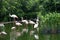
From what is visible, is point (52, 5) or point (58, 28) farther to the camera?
point (52, 5)

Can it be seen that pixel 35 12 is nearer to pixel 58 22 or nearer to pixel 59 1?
pixel 59 1

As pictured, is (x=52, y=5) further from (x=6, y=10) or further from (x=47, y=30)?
(x=47, y=30)

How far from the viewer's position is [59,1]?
26.1m

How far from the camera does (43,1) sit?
27.9 m

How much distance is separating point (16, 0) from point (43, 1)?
9.52 ft

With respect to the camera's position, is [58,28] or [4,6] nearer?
[58,28]

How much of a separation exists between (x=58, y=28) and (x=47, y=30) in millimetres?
704

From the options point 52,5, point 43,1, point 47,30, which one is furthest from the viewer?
point 43,1

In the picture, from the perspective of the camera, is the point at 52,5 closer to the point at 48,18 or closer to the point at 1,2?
the point at 1,2

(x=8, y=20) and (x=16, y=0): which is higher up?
(x=16, y=0)

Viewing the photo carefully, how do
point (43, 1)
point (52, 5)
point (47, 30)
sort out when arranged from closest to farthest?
1. point (47, 30)
2. point (52, 5)
3. point (43, 1)

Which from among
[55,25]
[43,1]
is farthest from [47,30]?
[43,1]

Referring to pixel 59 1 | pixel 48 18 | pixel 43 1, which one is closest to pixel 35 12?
pixel 43 1

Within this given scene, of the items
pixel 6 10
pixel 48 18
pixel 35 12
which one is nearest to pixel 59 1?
pixel 35 12
